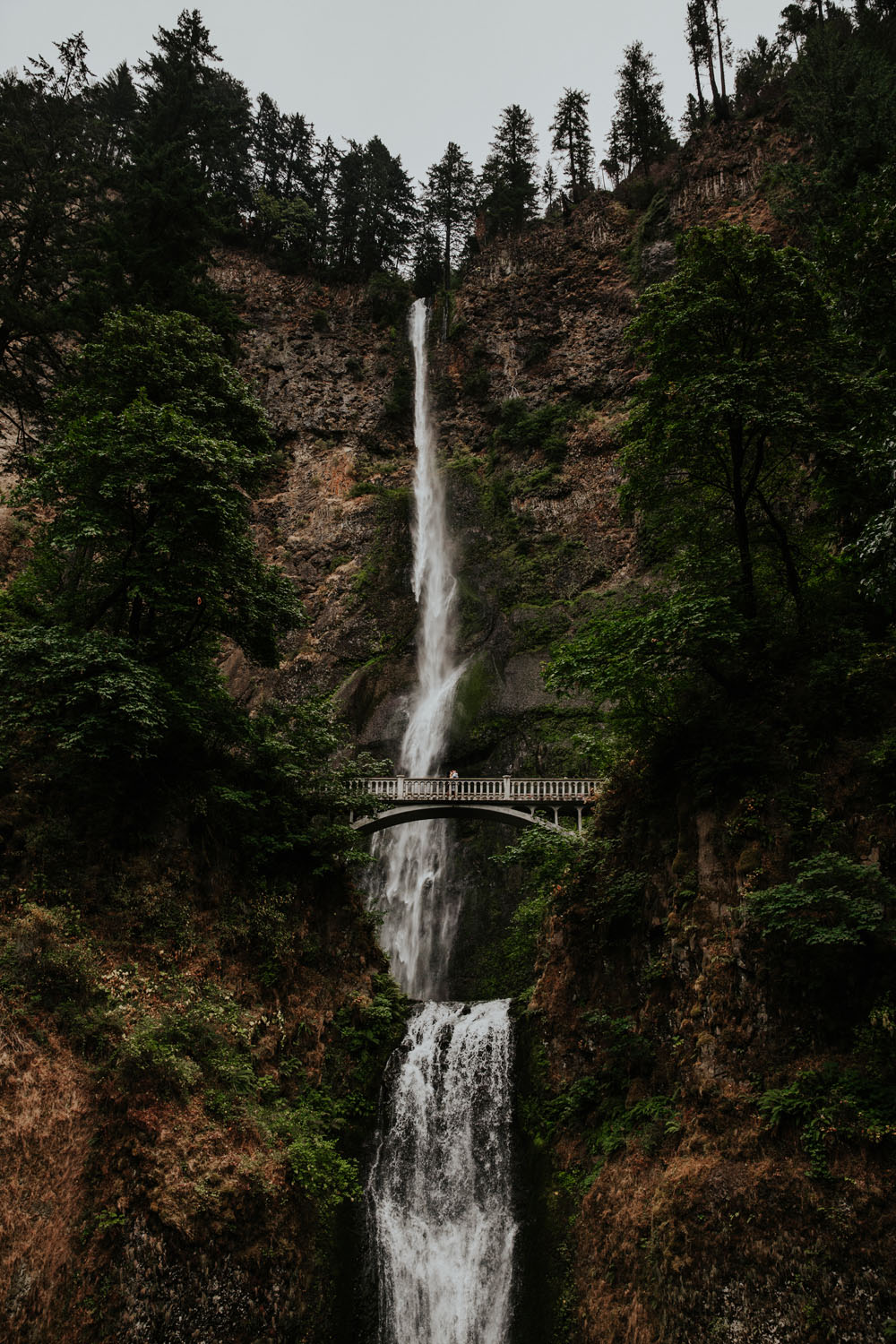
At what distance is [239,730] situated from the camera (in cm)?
1639

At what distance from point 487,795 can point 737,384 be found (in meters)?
14.0

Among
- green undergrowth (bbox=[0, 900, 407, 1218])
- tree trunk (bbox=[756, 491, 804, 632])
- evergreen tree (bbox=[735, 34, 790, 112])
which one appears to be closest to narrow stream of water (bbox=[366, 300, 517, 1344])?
green undergrowth (bbox=[0, 900, 407, 1218])

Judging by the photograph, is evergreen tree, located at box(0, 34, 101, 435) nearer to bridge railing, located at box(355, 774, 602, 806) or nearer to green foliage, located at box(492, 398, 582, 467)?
bridge railing, located at box(355, 774, 602, 806)

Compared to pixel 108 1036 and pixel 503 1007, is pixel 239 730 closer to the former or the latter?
pixel 108 1036

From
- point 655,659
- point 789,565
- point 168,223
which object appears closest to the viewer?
point 655,659

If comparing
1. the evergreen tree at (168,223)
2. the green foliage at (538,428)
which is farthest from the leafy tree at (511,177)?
the evergreen tree at (168,223)

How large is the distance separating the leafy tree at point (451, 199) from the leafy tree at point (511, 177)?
1351 millimetres

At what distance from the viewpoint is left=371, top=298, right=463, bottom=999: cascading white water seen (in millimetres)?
27172

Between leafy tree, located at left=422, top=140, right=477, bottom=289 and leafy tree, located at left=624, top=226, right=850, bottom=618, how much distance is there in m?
42.8

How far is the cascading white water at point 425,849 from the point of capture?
27.2 meters

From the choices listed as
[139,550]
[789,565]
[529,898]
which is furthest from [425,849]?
[789,565]

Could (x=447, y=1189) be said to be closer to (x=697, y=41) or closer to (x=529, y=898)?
(x=529, y=898)

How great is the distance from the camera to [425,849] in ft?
95.3

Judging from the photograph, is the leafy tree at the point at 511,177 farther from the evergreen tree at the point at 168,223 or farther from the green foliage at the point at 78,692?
the green foliage at the point at 78,692
